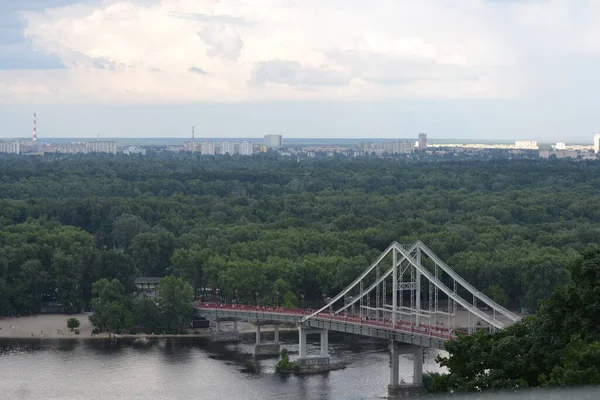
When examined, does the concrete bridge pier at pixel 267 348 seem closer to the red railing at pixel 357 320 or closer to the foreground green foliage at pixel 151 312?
the red railing at pixel 357 320

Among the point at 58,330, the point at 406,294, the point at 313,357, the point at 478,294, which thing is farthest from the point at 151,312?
the point at 478,294

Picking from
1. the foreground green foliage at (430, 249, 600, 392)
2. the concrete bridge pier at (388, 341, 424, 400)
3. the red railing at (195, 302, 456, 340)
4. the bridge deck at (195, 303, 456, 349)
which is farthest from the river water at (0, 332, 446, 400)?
the foreground green foliage at (430, 249, 600, 392)

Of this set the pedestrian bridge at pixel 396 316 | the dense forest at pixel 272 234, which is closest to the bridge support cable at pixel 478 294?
the pedestrian bridge at pixel 396 316

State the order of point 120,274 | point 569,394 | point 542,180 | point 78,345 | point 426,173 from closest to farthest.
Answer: point 569,394, point 78,345, point 120,274, point 542,180, point 426,173

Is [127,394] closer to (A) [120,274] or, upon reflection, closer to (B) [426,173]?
(A) [120,274]

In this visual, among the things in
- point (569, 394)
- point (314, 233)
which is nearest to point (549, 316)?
point (569, 394)

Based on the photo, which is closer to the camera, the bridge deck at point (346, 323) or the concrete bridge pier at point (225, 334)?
the bridge deck at point (346, 323)

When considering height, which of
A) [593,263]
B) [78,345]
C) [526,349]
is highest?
[593,263]

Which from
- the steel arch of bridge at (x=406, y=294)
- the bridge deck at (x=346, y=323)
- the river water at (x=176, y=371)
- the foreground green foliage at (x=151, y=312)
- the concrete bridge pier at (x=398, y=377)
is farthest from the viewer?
the foreground green foliage at (x=151, y=312)
